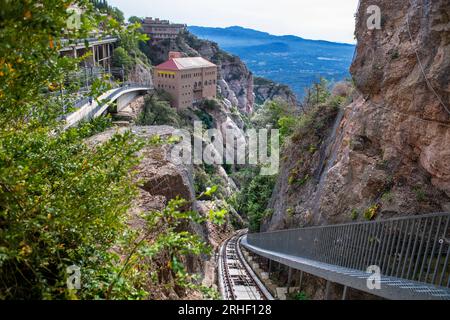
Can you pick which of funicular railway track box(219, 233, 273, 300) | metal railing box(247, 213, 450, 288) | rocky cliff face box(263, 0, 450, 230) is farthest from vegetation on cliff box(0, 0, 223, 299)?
funicular railway track box(219, 233, 273, 300)

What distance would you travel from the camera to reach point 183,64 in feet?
224

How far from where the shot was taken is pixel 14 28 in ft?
8.86

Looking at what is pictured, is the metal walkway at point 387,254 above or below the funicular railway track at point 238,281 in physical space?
above

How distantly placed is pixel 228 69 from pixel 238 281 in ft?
331

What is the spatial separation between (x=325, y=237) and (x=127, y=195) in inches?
226

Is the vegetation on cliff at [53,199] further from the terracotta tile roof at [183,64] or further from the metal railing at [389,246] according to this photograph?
the terracotta tile roof at [183,64]

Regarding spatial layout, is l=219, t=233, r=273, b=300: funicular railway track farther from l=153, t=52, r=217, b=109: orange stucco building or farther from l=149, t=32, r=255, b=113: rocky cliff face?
l=149, t=32, r=255, b=113: rocky cliff face

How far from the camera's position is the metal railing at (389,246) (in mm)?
5254

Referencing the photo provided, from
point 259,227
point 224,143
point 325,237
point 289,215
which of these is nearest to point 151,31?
point 224,143

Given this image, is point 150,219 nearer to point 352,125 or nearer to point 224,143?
point 352,125

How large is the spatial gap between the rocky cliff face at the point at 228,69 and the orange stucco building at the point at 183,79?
21322mm

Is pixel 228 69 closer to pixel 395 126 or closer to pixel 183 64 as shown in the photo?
pixel 183 64

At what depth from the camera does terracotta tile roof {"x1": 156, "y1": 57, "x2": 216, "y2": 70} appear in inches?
2601

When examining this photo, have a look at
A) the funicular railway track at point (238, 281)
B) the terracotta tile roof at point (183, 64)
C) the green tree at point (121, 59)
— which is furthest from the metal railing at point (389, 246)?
the green tree at point (121, 59)
